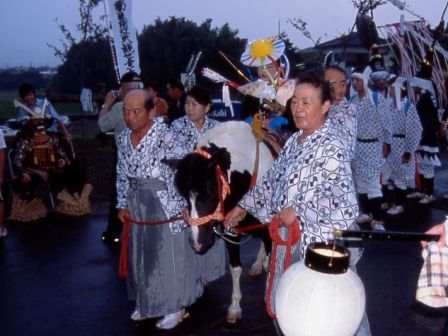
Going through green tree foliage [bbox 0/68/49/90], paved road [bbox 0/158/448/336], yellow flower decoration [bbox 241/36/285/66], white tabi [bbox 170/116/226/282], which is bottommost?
paved road [bbox 0/158/448/336]

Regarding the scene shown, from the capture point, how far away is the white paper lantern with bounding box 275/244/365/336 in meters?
1.88

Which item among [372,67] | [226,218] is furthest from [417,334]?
[372,67]

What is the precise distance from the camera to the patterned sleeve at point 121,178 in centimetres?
440

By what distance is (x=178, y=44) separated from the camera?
2897cm

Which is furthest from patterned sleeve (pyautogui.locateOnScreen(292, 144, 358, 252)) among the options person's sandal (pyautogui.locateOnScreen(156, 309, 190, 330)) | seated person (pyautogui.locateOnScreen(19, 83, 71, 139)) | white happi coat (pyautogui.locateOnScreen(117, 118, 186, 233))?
seated person (pyautogui.locateOnScreen(19, 83, 71, 139))

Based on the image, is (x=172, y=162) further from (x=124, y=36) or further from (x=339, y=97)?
(x=124, y=36)

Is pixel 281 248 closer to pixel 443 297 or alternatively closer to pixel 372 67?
pixel 443 297

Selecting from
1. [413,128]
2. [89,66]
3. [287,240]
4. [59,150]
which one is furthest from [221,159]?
[89,66]

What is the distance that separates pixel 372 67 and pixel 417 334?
18.9 ft

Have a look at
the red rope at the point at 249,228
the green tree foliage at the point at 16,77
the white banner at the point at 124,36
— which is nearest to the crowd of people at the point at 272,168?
the red rope at the point at 249,228

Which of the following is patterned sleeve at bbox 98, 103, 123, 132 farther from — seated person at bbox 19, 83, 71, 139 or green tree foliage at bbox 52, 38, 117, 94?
green tree foliage at bbox 52, 38, 117, 94

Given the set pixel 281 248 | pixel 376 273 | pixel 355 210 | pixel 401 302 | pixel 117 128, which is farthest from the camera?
pixel 117 128

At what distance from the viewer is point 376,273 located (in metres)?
5.79

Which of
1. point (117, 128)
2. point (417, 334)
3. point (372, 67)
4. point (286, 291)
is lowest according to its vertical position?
point (417, 334)
